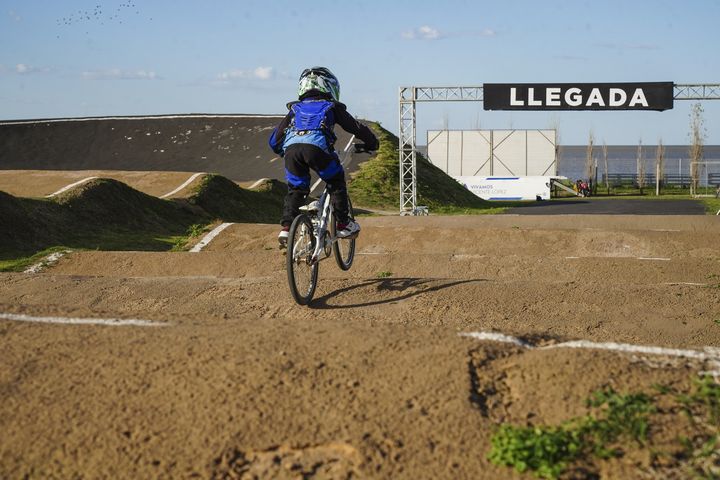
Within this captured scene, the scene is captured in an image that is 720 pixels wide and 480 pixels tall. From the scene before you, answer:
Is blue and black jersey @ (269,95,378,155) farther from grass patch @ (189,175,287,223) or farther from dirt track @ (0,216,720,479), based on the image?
grass patch @ (189,175,287,223)

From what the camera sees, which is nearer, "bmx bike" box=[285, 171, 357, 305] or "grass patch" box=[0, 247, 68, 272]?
"bmx bike" box=[285, 171, 357, 305]

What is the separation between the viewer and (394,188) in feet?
136

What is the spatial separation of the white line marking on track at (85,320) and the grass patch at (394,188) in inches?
1209

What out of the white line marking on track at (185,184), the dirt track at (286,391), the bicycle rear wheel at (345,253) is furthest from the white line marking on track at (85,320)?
the white line marking on track at (185,184)

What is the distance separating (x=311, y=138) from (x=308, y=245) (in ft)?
3.16

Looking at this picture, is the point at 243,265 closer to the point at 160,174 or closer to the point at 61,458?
the point at 61,458

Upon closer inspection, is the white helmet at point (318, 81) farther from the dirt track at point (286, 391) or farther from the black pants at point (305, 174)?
the dirt track at point (286, 391)

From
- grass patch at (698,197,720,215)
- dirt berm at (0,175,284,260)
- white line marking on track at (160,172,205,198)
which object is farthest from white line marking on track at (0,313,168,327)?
grass patch at (698,197,720,215)

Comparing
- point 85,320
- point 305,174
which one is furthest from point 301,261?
point 85,320

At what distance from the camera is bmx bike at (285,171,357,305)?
6.99 m

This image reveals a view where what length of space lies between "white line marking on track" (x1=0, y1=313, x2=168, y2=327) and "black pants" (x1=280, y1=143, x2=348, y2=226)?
2178 millimetres

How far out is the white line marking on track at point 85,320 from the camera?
17.6 feet

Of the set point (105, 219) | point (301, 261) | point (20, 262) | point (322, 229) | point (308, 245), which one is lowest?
point (20, 262)

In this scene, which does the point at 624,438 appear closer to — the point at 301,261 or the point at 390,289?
the point at 301,261
